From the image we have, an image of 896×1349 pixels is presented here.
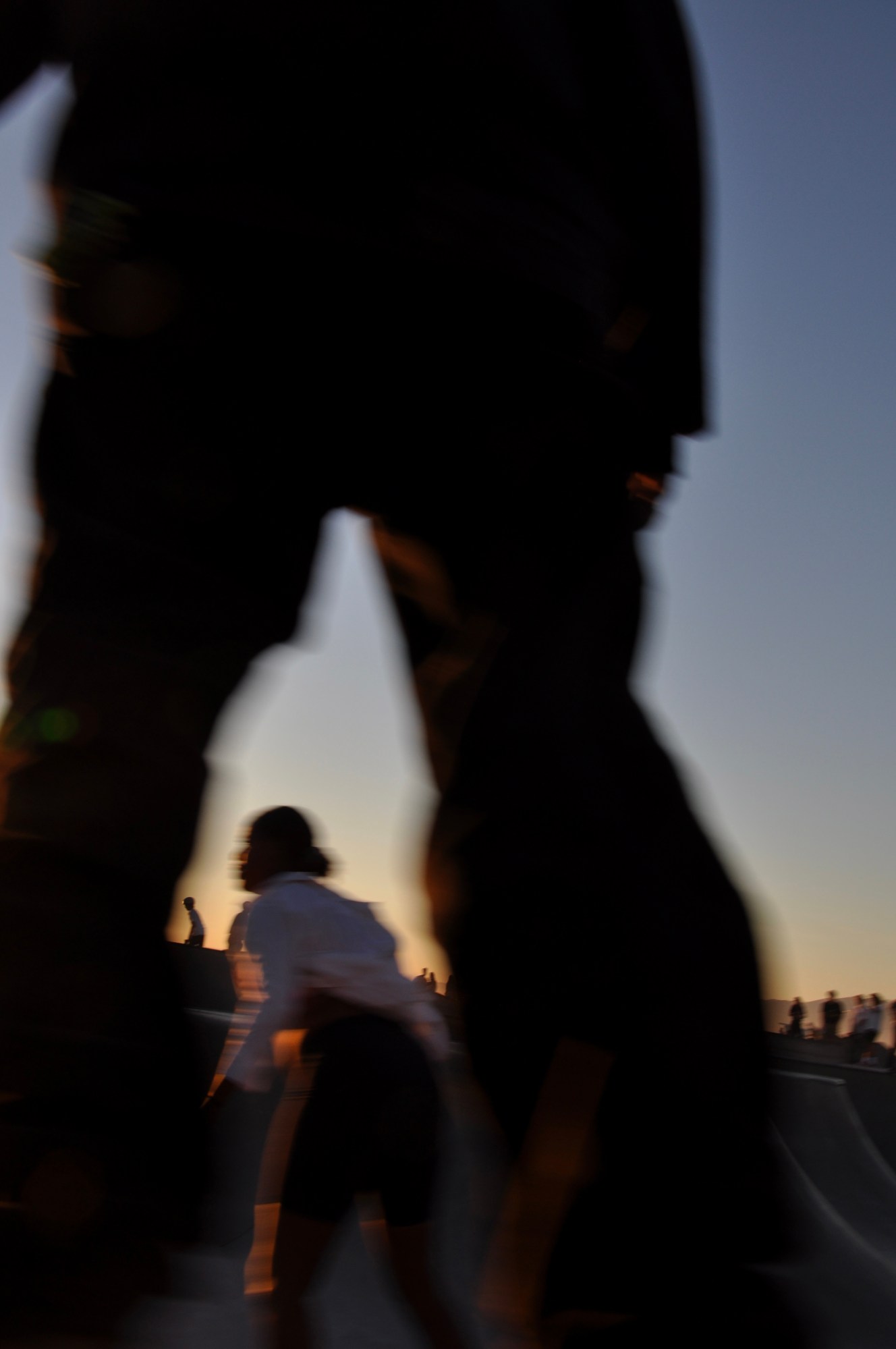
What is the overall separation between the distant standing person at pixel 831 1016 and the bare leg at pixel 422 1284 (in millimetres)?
19286

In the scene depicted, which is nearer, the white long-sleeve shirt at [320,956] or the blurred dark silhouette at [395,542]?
the blurred dark silhouette at [395,542]

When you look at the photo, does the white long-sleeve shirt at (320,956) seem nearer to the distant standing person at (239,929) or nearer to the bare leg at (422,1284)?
the distant standing person at (239,929)

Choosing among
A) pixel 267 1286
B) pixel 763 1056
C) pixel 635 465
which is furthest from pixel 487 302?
pixel 267 1286

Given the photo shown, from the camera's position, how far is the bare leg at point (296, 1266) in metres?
2.09

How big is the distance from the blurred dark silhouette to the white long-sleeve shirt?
5.68ft

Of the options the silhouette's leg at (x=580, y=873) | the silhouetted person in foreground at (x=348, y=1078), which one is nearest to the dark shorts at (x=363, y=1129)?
the silhouetted person in foreground at (x=348, y=1078)

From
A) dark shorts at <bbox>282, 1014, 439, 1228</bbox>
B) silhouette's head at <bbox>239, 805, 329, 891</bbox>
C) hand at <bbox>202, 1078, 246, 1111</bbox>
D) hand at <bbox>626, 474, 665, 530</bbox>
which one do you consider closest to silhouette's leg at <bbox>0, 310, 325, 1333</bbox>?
hand at <bbox>626, 474, 665, 530</bbox>

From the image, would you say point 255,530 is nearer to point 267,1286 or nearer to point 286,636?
point 286,636

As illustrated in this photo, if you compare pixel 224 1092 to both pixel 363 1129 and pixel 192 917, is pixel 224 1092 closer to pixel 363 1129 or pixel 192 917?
pixel 192 917

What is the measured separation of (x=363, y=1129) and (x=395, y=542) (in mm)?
1987

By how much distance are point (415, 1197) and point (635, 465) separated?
2.09 meters

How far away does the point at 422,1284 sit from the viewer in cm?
242

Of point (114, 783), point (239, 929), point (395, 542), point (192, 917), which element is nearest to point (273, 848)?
point (239, 929)

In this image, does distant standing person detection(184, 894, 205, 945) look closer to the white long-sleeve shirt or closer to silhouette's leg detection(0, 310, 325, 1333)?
silhouette's leg detection(0, 310, 325, 1333)
